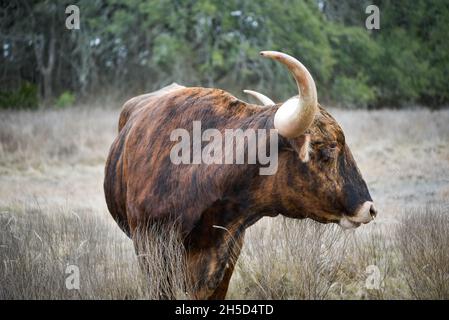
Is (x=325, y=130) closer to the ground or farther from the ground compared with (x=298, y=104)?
closer to the ground

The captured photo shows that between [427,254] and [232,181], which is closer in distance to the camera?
[232,181]

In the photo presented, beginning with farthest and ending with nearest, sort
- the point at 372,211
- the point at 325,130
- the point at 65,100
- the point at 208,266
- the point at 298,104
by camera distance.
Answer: the point at 65,100, the point at 208,266, the point at 325,130, the point at 372,211, the point at 298,104

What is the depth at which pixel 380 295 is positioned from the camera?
5.07 m

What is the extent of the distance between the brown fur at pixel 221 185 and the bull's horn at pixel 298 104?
0.13 metres

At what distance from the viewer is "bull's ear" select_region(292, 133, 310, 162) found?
13.0 feet

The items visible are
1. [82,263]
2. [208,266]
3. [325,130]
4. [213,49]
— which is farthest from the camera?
[213,49]

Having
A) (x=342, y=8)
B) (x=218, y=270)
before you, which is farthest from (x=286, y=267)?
(x=342, y=8)

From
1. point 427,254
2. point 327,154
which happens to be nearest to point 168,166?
point 327,154

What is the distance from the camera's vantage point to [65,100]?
19.8 m

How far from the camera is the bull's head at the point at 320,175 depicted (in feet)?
13.1

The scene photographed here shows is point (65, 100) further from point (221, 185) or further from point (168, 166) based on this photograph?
point (221, 185)

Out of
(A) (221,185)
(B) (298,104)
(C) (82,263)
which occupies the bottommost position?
(C) (82,263)

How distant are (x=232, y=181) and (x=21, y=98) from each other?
1450 centimetres

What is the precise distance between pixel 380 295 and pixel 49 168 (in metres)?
8.23
